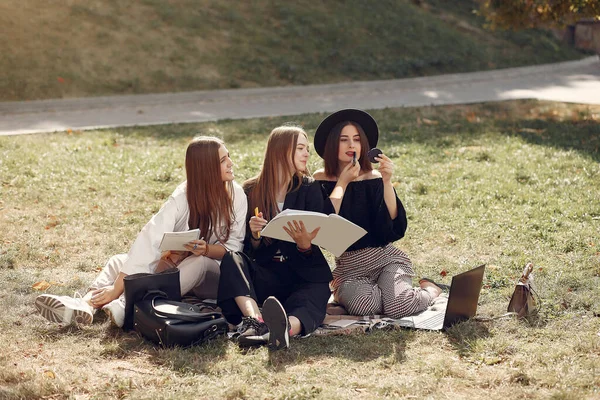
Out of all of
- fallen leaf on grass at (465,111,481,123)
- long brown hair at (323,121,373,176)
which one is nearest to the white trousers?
long brown hair at (323,121,373,176)

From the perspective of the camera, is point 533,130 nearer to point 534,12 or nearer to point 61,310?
point 534,12

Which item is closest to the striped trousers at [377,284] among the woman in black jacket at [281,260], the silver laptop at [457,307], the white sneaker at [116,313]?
the silver laptop at [457,307]

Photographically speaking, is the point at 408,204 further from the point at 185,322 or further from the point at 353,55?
the point at 353,55

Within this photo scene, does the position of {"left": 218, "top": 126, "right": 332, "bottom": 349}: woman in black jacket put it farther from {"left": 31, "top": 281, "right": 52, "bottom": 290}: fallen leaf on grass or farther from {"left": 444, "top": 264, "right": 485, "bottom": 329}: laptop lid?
{"left": 31, "top": 281, "right": 52, "bottom": 290}: fallen leaf on grass

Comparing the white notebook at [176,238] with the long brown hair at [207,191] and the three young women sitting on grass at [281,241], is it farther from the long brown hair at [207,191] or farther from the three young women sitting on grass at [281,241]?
the long brown hair at [207,191]

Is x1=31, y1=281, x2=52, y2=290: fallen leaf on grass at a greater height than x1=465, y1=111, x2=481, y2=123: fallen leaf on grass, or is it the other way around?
x1=465, y1=111, x2=481, y2=123: fallen leaf on grass

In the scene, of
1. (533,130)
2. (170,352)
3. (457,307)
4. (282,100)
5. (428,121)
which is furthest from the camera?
(282,100)

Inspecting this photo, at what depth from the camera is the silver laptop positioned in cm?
526

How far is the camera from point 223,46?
A: 17312 mm

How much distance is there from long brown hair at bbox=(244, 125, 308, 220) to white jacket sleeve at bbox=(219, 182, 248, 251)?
87mm

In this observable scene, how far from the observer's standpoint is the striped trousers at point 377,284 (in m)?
5.69

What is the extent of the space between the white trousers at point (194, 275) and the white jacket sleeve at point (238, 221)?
0.19 meters

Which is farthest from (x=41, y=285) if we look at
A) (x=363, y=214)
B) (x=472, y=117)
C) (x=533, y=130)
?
(x=472, y=117)

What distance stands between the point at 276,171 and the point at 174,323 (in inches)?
54.3
